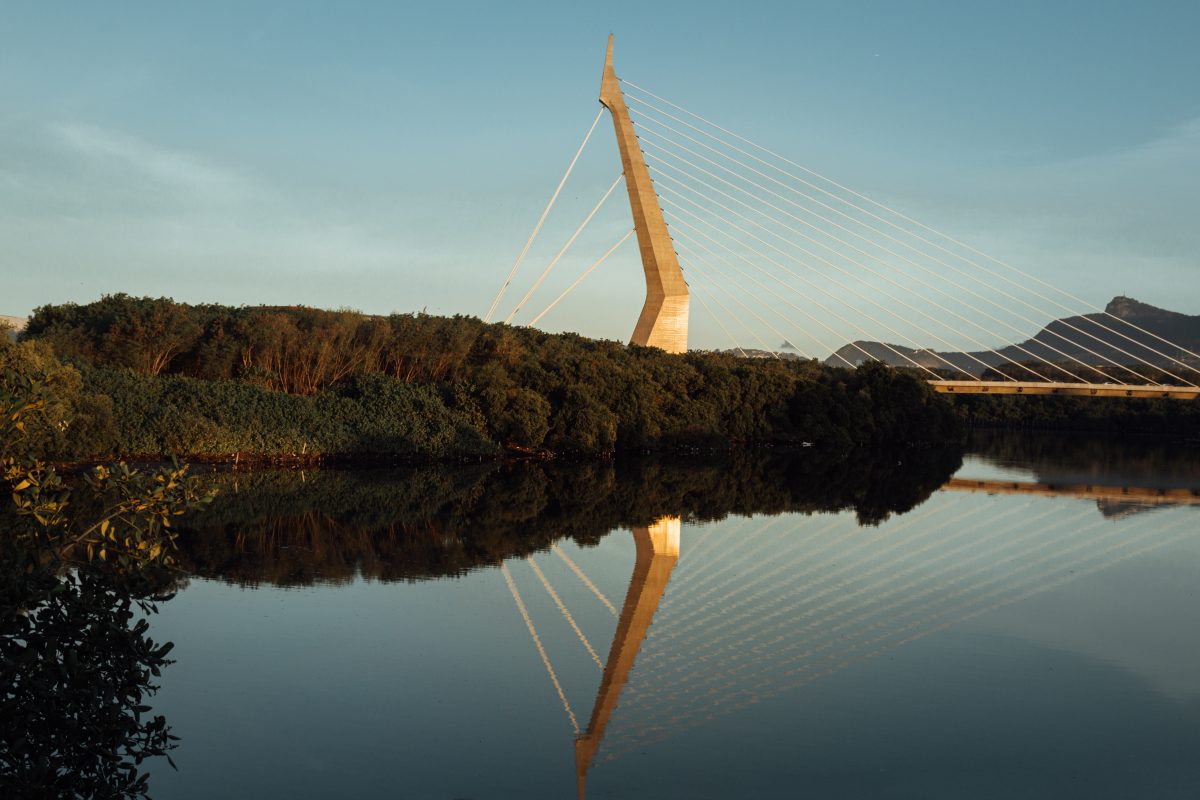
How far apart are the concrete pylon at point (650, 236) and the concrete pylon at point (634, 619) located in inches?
511

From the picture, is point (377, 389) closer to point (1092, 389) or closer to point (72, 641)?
point (72, 641)

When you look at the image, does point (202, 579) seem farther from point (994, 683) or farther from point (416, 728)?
point (994, 683)

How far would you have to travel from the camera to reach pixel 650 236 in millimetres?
26656

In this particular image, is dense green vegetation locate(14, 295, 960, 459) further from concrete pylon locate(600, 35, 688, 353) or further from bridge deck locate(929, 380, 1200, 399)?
bridge deck locate(929, 380, 1200, 399)

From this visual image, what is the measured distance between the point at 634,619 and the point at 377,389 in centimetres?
1561

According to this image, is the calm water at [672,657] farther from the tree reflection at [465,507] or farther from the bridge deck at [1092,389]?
the bridge deck at [1092,389]

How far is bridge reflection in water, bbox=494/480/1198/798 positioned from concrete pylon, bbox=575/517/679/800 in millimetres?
16

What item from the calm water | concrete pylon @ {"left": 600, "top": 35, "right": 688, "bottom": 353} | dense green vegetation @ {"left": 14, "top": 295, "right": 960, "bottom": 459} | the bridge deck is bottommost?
the calm water

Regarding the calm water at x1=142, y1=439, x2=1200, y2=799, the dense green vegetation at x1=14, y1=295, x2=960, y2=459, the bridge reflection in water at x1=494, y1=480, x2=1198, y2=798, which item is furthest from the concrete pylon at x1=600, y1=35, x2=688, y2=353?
the calm water at x1=142, y1=439, x2=1200, y2=799

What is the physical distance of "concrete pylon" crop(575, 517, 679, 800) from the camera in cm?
551

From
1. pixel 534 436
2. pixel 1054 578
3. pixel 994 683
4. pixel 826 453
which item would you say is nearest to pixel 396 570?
pixel 994 683

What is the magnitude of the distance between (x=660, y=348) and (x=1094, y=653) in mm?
20978

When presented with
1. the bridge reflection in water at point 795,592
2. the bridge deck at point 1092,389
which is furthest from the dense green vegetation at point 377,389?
the bridge reflection in water at point 795,592

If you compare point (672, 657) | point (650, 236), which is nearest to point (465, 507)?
point (672, 657)
